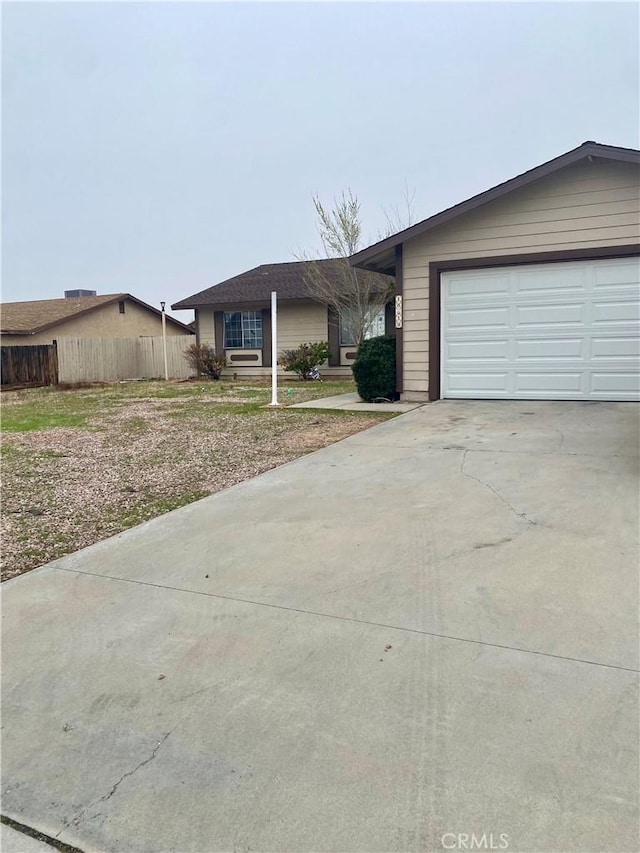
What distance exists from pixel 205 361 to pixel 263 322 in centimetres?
252

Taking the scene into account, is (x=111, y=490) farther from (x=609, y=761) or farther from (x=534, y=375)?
(x=534, y=375)

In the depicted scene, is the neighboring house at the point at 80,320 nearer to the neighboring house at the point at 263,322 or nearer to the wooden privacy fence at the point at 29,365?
the wooden privacy fence at the point at 29,365

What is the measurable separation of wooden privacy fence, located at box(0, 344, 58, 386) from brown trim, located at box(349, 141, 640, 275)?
1334 cm

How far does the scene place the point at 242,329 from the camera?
2266 centimetres

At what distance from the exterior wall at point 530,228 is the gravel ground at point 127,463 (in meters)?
2.59

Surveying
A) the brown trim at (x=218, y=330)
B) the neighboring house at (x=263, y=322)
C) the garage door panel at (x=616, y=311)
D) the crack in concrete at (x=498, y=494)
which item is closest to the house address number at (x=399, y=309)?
the garage door panel at (x=616, y=311)

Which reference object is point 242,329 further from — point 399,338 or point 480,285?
point 480,285

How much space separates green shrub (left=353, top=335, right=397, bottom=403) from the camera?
12.0 m

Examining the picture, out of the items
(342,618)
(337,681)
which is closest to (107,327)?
(342,618)

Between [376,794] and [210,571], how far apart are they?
214 centimetres

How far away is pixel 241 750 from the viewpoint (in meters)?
2.25

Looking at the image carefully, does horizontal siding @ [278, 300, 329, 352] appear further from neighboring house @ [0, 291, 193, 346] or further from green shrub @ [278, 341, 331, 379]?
neighboring house @ [0, 291, 193, 346]

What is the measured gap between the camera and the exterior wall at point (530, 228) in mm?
9883

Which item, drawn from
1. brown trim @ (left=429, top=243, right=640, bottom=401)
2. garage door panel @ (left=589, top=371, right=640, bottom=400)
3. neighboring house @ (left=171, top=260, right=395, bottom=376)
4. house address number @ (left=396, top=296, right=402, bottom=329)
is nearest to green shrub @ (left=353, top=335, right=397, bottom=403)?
house address number @ (left=396, top=296, right=402, bottom=329)
